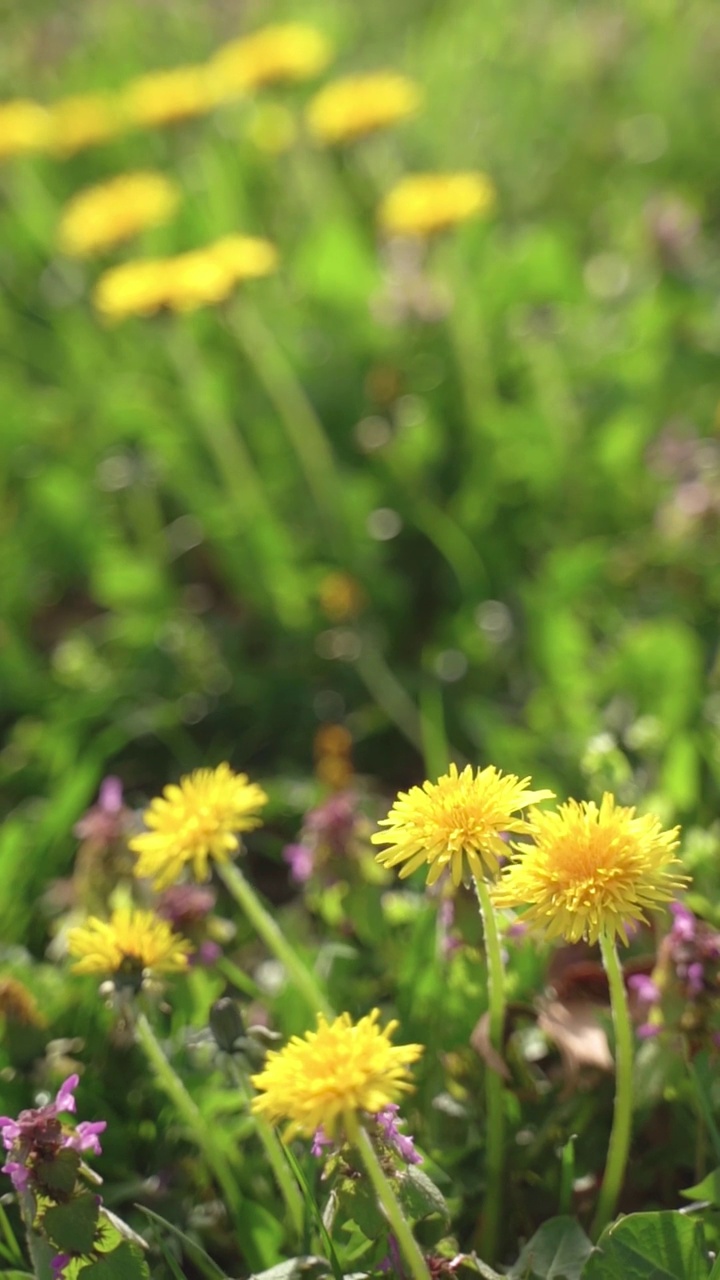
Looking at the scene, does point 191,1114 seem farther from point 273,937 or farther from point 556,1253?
point 556,1253

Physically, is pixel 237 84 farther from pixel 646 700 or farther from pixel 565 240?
pixel 646 700

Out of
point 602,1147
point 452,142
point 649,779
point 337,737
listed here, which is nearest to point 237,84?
point 452,142

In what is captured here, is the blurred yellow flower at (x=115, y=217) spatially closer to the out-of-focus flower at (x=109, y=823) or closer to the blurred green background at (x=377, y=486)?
the blurred green background at (x=377, y=486)

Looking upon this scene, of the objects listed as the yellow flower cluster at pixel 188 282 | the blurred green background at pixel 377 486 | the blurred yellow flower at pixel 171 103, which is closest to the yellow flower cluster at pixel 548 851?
the blurred green background at pixel 377 486

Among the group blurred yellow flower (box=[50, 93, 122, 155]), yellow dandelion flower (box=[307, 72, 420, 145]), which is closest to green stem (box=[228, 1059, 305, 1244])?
yellow dandelion flower (box=[307, 72, 420, 145])

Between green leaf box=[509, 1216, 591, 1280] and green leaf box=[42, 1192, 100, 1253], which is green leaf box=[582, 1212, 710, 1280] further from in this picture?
green leaf box=[42, 1192, 100, 1253]
